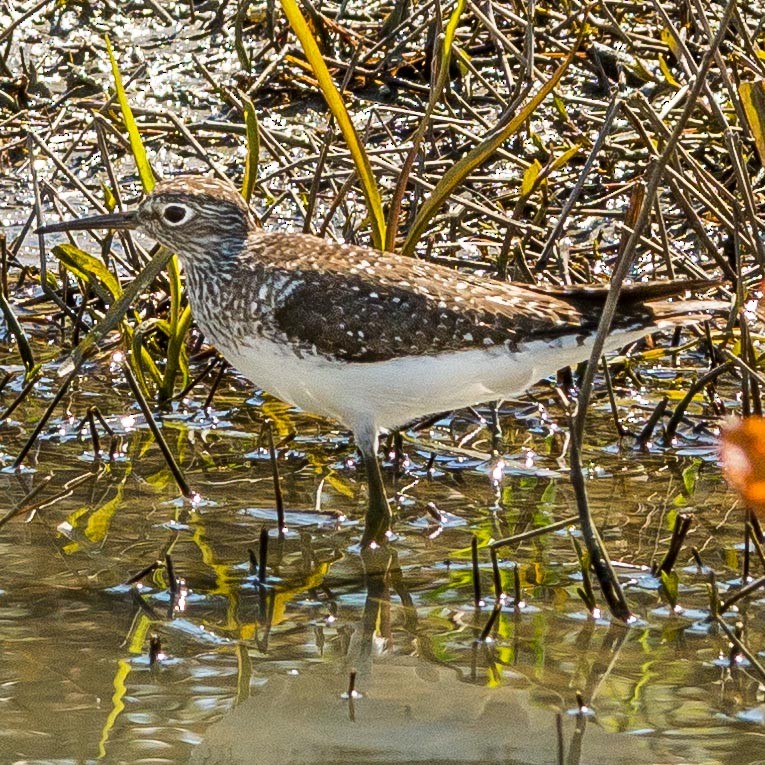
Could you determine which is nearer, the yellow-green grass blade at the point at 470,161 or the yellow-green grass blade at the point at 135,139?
the yellow-green grass blade at the point at 470,161

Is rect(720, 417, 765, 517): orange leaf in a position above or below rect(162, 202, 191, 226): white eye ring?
above

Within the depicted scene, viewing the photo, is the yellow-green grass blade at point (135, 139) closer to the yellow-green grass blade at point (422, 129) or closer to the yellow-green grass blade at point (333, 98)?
the yellow-green grass blade at point (333, 98)

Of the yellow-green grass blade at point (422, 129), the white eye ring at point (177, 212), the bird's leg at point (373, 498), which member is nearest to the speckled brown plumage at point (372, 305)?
the white eye ring at point (177, 212)

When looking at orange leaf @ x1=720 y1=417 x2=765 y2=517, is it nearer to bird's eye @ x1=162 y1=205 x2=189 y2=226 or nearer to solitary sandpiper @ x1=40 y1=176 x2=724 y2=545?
solitary sandpiper @ x1=40 y1=176 x2=724 y2=545

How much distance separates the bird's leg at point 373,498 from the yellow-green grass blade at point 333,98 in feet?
3.67

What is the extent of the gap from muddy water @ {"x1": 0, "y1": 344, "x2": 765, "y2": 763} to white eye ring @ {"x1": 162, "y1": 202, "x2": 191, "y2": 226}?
43.5 inches

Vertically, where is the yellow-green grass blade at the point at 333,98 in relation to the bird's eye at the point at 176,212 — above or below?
above

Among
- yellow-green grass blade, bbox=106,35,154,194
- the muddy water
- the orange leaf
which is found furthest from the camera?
yellow-green grass blade, bbox=106,35,154,194

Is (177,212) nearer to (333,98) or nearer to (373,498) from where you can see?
(333,98)

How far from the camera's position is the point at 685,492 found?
5621mm

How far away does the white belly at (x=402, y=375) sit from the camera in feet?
16.3

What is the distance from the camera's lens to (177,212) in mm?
5355

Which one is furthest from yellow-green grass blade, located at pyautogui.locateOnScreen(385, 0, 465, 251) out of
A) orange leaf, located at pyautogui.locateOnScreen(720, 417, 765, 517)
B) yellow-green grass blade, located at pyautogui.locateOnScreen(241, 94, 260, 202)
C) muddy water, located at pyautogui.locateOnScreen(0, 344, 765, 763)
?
orange leaf, located at pyautogui.locateOnScreen(720, 417, 765, 517)

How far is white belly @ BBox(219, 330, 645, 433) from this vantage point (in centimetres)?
495
